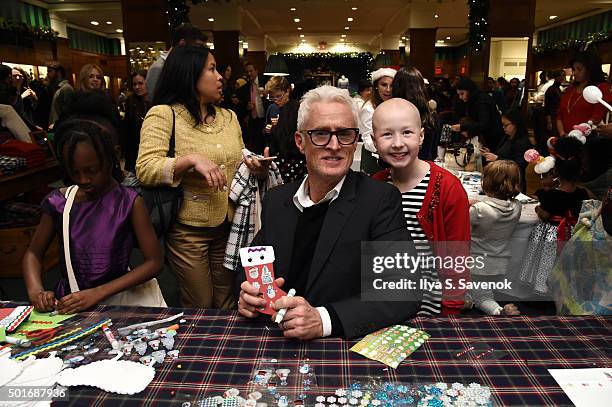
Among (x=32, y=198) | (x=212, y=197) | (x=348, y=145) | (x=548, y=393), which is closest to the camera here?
(x=548, y=393)

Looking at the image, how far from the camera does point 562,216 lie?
3.06 m

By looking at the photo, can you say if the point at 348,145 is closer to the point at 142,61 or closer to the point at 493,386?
the point at 493,386

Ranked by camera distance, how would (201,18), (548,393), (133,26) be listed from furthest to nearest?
(201,18)
(133,26)
(548,393)

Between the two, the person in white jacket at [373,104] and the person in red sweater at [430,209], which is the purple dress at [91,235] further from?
Answer: the person in white jacket at [373,104]

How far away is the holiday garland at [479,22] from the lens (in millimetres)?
8141

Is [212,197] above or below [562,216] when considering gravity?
above

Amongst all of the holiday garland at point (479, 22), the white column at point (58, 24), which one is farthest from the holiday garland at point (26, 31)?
the holiday garland at point (479, 22)

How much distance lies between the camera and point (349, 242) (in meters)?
1.41

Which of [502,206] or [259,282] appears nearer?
[259,282]

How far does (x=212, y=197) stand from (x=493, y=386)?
161 cm

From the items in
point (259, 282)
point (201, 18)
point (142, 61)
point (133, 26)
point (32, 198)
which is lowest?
point (32, 198)

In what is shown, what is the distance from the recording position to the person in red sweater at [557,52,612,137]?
4.27 m

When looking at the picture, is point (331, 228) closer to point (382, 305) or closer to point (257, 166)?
point (382, 305)

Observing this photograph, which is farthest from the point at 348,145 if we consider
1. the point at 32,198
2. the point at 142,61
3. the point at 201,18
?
the point at 201,18
